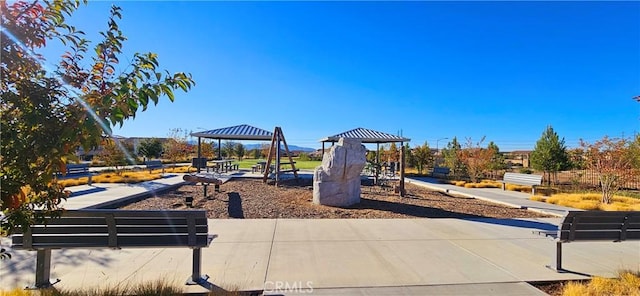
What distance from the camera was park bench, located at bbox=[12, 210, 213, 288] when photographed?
3.04 m

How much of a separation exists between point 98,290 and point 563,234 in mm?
5267

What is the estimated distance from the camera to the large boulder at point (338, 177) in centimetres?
838

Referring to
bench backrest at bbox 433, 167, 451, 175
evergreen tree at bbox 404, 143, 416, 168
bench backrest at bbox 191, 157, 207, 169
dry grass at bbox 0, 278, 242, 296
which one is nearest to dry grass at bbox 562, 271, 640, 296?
dry grass at bbox 0, 278, 242, 296

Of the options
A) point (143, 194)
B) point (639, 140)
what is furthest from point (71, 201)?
point (639, 140)

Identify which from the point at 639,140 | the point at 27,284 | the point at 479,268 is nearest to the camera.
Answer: the point at 27,284

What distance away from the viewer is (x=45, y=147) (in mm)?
1739

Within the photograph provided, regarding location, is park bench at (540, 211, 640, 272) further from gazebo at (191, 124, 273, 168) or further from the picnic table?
the picnic table

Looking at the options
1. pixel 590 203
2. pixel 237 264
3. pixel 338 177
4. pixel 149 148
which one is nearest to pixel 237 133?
pixel 338 177

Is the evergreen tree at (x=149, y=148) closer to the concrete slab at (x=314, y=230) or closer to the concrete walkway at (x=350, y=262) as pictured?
the concrete walkway at (x=350, y=262)

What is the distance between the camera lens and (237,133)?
17.4m

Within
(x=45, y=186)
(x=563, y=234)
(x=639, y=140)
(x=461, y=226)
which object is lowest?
(x=461, y=226)

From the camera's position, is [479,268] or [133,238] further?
[479,268]

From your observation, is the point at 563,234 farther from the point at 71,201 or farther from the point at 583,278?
the point at 71,201

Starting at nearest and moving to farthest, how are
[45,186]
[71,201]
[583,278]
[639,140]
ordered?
[45,186]
[583,278]
[71,201]
[639,140]
